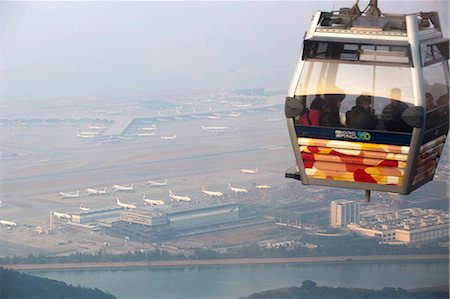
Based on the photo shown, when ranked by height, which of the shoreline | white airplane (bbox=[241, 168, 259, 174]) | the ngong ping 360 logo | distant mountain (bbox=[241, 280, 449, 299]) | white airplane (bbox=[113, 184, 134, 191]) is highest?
the ngong ping 360 logo

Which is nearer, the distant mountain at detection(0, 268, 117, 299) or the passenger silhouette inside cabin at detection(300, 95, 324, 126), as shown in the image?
the passenger silhouette inside cabin at detection(300, 95, 324, 126)

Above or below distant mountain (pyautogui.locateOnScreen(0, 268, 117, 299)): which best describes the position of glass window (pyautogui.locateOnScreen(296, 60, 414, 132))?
above

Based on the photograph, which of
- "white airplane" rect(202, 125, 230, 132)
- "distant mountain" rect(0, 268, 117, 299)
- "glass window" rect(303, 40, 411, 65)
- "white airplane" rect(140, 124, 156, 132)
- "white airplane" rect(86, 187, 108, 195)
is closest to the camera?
"glass window" rect(303, 40, 411, 65)

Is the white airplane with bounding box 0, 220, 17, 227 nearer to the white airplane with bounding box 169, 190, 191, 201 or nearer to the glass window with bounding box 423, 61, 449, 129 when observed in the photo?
the white airplane with bounding box 169, 190, 191, 201

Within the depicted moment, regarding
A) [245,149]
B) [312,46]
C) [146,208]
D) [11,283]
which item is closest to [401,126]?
[312,46]

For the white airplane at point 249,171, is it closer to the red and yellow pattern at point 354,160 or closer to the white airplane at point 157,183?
the white airplane at point 157,183

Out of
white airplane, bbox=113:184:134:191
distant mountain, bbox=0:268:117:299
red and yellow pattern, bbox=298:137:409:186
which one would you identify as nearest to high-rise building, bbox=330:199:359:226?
white airplane, bbox=113:184:134:191

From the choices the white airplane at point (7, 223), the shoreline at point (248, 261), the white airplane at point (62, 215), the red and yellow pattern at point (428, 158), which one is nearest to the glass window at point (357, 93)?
the red and yellow pattern at point (428, 158)

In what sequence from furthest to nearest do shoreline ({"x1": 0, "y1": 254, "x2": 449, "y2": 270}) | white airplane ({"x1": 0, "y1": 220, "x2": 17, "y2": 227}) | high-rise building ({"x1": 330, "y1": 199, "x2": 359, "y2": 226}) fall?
shoreline ({"x1": 0, "y1": 254, "x2": 449, "y2": 270}) < high-rise building ({"x1": 330, "y1": 199, "x2": 359, "y2": 226}) < white airplane ({"x1": 0, "y1": 220, "x2": 17, "y2": 227})
